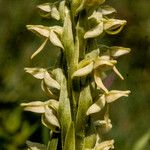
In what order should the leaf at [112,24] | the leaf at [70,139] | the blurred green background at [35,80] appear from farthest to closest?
the blurred green background at [35,80] < the leaf at [112,24] < the leaf at [70,139]

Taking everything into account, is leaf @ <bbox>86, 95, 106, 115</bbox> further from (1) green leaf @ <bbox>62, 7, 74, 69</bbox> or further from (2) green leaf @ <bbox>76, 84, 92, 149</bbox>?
(1) green leaf @ <bbox>62, 7, 74, 69</bbox>

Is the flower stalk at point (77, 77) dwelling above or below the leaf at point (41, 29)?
below

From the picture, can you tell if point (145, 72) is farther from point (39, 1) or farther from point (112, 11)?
point (112, 11)

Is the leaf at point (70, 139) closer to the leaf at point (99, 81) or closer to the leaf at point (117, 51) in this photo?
the leaf at point (99, 81)

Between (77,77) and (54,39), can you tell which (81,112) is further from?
(54,39)

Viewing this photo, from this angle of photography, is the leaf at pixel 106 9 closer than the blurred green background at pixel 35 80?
Yes

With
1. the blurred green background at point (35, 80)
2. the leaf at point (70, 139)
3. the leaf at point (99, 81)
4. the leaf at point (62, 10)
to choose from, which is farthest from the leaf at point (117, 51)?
the blurred green background at point (35, 80)

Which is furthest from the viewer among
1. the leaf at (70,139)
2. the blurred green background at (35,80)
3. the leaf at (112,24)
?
the blurred green background at (35,80)

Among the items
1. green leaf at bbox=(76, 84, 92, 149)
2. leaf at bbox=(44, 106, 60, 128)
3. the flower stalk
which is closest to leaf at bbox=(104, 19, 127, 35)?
the flower stalk
